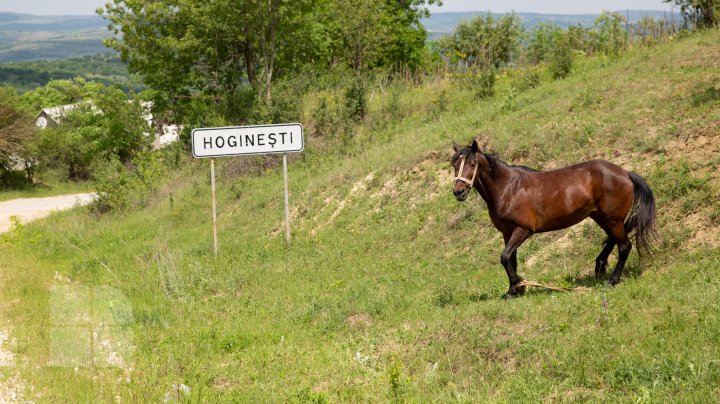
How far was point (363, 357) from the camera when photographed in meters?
8.27

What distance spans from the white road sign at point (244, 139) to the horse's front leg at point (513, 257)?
7.88 meters

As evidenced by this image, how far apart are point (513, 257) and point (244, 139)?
332 inches

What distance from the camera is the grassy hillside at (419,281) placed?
284 inches

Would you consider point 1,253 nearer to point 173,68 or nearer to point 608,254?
point 608,254

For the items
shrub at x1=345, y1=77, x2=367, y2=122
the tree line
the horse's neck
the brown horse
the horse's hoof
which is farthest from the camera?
the tree line

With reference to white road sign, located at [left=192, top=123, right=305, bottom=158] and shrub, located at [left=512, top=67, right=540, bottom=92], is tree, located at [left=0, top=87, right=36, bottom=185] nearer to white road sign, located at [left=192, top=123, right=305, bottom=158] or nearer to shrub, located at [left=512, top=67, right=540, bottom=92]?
white road sign, located at [left=192, top=123, right=305, bottom=158]

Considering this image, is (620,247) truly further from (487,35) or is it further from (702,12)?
(487,35)

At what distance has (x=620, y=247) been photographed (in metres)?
9.60

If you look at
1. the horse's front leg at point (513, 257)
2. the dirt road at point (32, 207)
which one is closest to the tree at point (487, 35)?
the dirt road at point (32, 207)

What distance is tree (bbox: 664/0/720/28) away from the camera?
21.6m

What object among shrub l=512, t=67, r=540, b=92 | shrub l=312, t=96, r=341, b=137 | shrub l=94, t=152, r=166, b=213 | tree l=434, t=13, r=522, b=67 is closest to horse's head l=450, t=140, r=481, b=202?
shrub l=512, t=67, r=540, b=92

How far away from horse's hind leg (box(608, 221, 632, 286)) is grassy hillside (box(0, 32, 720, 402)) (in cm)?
18

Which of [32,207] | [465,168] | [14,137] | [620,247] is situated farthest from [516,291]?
[14,137]

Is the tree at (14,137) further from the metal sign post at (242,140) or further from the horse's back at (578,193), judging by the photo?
the horse's back at (578,193)
